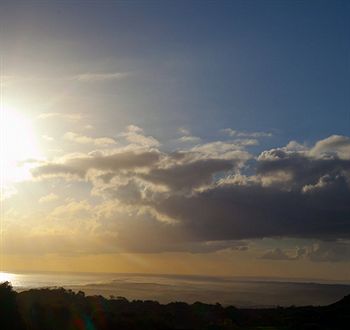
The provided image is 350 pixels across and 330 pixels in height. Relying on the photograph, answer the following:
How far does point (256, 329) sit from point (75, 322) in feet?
74.4

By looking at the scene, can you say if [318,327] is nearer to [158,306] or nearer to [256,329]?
Answer: [256,329]

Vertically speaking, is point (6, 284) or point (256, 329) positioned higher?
point (6, 284)

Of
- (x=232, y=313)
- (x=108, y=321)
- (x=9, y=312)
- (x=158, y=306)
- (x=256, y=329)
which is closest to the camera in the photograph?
(x=9, y=312)

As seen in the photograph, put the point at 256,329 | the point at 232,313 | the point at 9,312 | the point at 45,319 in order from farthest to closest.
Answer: the point at 232,313 → the point at 256,329 → the point at 45,319 → the point at 9,312

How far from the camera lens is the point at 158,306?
338ft

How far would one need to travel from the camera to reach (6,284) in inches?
1998

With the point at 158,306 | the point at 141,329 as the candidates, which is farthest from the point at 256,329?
the point at 158,306

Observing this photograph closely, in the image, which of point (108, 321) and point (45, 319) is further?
point (108, 321)

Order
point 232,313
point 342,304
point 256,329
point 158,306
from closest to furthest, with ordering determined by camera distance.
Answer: point 256,329 < point 342,304 < point 232,313 < point 158,306

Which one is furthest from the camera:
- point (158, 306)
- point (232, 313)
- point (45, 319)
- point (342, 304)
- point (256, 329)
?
point (158, 306)

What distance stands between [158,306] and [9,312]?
5755 centimetres

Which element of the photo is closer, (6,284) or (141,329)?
(6,284)

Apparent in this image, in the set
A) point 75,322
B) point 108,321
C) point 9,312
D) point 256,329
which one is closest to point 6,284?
point 9,312

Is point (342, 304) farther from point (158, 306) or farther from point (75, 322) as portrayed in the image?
point (75, 322)
